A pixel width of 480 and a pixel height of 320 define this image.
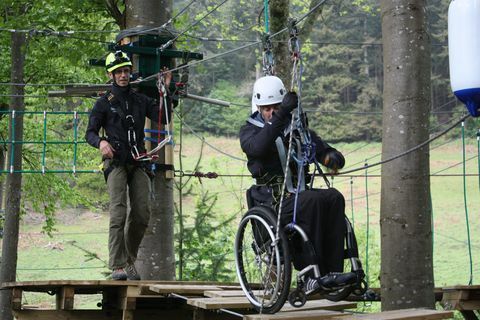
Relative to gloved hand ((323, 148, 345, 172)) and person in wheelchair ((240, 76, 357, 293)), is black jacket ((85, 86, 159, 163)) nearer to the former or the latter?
person in wheelchair ((240, 76, 357, 293))

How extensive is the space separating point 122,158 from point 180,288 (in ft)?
3.97

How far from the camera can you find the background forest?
38.1ft

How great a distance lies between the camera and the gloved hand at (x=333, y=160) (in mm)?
4863

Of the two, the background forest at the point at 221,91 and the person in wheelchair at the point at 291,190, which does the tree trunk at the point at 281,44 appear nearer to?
the background forest at the point at 221,91

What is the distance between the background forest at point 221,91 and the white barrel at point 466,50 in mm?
7942

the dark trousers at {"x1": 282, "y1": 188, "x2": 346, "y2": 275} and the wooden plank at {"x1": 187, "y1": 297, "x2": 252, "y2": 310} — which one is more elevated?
the dark trousers at {"x1": 282, "y1": 188, "x2": 346, "y2": 275}

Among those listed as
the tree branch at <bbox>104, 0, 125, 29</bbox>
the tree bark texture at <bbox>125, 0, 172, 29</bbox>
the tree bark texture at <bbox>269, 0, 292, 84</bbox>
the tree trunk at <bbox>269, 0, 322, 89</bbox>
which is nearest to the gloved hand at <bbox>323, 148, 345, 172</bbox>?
the tree bark texture at <bbox>125, 0, 172, 29</bbox>

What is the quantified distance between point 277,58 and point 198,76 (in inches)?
1252

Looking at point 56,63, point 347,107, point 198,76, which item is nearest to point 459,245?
point 347,107

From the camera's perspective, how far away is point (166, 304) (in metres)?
7.31

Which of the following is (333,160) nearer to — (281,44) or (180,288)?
(180,288)

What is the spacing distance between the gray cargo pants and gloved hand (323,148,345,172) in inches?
86.5

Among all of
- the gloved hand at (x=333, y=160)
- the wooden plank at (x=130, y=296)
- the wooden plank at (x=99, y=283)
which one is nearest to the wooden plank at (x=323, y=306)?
the gloved hand at (x=333, y=160)

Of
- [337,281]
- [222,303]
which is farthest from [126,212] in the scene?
[337,281]
